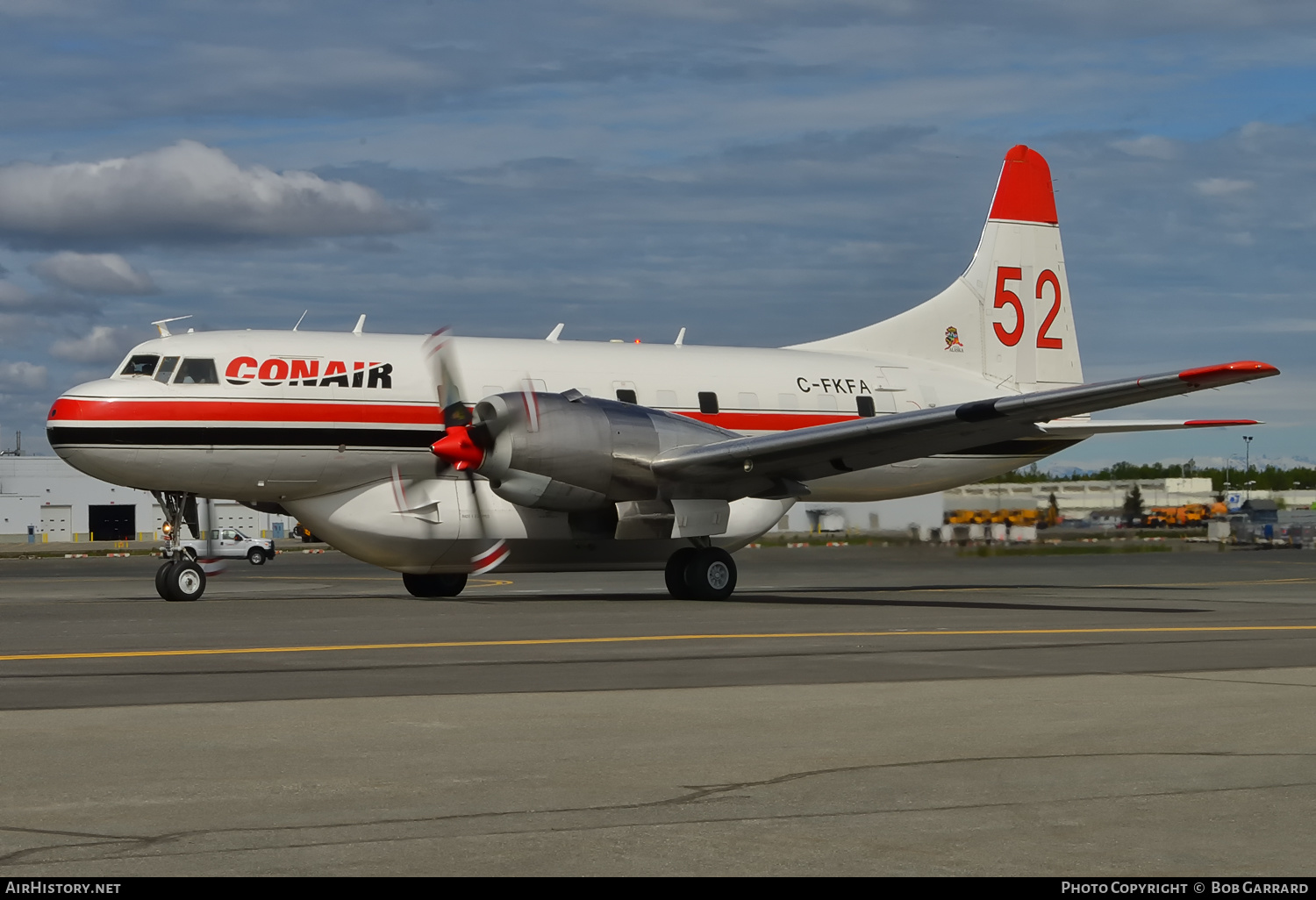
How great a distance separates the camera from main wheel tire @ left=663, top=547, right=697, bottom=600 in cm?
2225

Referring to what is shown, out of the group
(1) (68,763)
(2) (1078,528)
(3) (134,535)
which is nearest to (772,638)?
(1) (68,763)

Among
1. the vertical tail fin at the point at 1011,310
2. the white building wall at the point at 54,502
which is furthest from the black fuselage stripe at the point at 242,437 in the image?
the white building wall at the point at 54,502

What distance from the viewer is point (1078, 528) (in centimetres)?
4175

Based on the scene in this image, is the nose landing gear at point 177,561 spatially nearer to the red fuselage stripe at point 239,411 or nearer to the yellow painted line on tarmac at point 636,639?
the red fuselage stripe at point 239,411

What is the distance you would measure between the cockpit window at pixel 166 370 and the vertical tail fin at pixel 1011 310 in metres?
13.3

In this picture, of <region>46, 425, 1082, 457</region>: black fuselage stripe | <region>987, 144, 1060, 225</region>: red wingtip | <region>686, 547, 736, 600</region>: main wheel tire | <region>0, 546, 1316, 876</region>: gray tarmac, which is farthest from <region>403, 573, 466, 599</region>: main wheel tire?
<region>987, 144, 1060, 225</region>: red wingtip

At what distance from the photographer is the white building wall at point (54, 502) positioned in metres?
98.4

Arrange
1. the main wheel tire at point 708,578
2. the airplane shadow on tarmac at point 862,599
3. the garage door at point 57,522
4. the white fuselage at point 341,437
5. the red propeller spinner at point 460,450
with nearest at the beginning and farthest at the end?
1. the airplane shadow on tarmac at point 862,599
2. the red propeller spinner at point 460,450
3. the white fuselage at point 341,437
4. the main wheel tire at point 708,578
5. the garage door at point 57,522

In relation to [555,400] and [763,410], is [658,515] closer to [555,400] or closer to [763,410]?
[555,400]

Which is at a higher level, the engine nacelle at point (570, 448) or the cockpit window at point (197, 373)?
the cockpit window at point (197, 373)

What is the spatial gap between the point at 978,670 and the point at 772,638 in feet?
11.3

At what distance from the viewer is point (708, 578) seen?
22.2 meters

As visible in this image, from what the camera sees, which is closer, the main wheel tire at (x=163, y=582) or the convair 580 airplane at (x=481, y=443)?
the convair 580 airplane at (x=481, y=443)

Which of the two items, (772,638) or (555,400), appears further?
(555,400)
